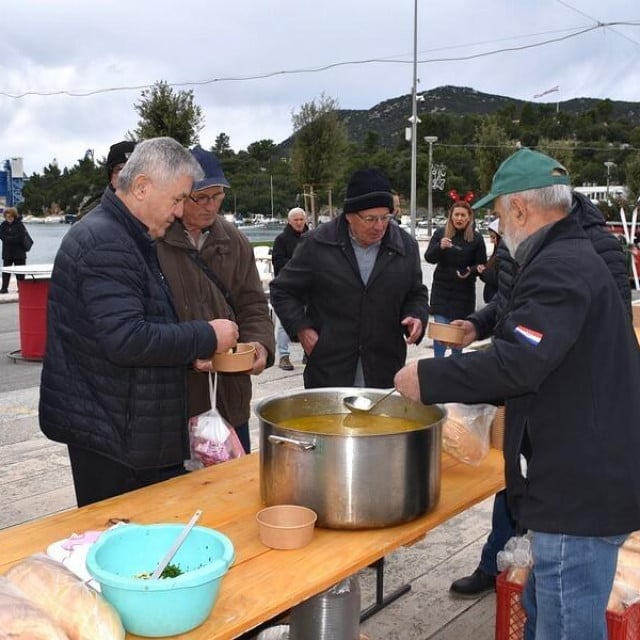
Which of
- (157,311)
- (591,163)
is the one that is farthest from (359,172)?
(591,163)

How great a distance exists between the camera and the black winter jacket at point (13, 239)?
44.1 feet

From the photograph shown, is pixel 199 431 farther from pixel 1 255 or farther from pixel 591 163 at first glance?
pixel 591 163

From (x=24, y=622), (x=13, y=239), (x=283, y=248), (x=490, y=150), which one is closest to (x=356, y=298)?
(x=24, y=622)

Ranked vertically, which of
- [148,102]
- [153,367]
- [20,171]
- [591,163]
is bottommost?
[153,367]

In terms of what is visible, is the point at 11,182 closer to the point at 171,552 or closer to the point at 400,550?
the point at 400,550

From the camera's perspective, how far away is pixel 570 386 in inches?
69.5

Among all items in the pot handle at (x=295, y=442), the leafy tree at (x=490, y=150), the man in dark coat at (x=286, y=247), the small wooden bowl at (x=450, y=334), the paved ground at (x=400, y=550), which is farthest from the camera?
the leafy tree at (x=490, y=150)

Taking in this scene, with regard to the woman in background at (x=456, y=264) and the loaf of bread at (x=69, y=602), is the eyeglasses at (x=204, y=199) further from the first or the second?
the woman in background at (x=456, y=264)

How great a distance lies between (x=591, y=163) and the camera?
8762cm

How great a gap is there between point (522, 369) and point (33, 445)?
13.7ft

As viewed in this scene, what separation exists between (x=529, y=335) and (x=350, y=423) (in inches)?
23.5

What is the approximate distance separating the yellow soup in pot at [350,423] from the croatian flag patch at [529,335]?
1.39 feet

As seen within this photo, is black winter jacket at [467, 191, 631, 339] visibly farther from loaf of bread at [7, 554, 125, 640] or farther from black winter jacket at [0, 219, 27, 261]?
black winter jacket at [0, 219, 27, 261]

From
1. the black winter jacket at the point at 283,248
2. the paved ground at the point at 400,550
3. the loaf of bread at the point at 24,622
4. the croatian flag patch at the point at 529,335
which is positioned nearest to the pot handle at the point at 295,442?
the croatian flag patch at the point at 529,335
